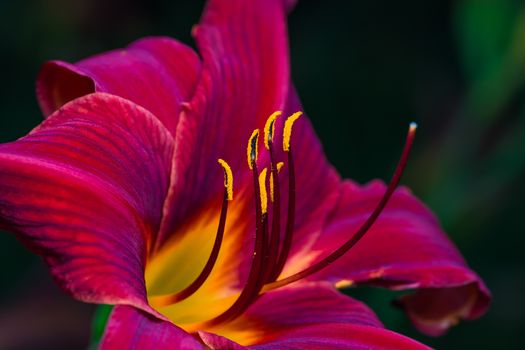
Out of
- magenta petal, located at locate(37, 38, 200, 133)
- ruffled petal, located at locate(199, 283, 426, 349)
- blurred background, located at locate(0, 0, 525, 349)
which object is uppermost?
magenta petal, located at locate(37, 38, 200, 133)

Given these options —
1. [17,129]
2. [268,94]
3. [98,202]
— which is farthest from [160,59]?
[17,129]

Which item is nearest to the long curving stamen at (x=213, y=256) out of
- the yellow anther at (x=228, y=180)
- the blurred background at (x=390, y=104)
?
A: the yellow anther at (x=228, y=180)

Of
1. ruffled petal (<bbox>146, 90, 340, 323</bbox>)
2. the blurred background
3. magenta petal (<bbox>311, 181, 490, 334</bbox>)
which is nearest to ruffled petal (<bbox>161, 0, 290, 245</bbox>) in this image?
ruffled petal (<bbox>146, 90, 340, 323</bbox>)

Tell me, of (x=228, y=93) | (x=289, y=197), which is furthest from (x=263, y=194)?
(x=228, y=93)

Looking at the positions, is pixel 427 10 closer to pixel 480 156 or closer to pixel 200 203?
pixel 480 156

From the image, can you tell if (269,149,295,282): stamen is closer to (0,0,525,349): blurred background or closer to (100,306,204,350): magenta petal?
(100,306,204,350): magenta petal

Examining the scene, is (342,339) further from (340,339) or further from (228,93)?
(228,93)
